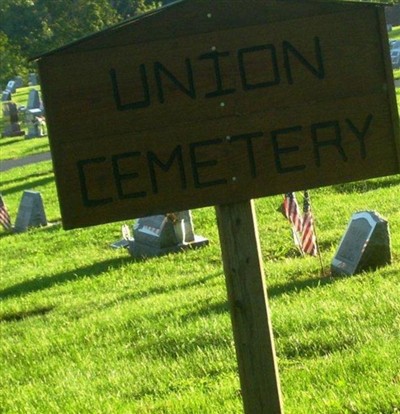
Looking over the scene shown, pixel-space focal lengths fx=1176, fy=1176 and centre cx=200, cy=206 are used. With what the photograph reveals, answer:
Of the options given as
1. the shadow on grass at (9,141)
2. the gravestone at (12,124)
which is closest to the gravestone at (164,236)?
the shadow on grass at (9,141)

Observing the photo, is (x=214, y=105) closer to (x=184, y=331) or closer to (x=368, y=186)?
(x=184, y=331)

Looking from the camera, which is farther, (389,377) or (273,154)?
(389,377)

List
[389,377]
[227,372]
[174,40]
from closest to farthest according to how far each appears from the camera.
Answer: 1. [174,40]
2. [389,377]
3. [227,372]

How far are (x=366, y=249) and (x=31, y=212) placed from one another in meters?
9.52

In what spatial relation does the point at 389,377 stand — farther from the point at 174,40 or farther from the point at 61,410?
the point at 174,40

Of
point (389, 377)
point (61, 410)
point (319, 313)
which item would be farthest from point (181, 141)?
point (319, 313)

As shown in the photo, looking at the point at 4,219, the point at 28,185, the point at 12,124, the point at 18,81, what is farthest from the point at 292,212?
the point at 18,81

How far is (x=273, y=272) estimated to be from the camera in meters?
11.6

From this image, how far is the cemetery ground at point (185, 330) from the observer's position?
6.79 metres

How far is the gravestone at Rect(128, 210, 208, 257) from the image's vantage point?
1448 cm

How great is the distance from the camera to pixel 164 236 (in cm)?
1449

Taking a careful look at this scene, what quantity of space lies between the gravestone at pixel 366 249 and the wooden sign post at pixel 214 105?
6072 millimetres

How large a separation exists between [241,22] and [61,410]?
342 centimetres

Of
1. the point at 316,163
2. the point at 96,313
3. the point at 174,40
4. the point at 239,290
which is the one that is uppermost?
the point at 174,40
